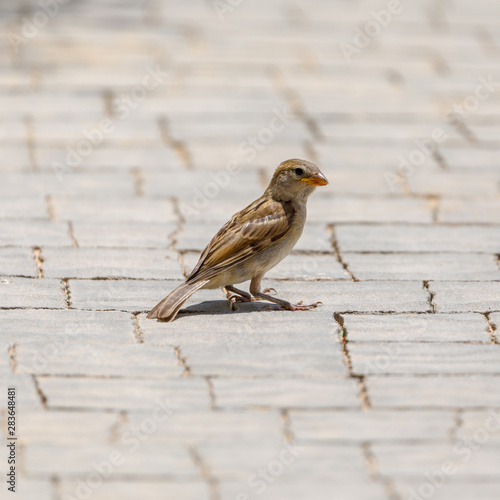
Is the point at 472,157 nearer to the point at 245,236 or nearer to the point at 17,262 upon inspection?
the point at 245,236

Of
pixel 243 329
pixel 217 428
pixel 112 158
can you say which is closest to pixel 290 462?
pixel 217 428

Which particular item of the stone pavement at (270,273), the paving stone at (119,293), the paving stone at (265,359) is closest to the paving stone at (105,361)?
the stone pavement at (270,273)

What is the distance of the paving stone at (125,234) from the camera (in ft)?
22.2

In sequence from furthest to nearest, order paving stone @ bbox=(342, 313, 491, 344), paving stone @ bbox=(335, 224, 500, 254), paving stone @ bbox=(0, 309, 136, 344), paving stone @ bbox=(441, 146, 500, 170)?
paving stone @ bbox=(441, 146, 500, 170), paving stone @ bbox=(335, 224, 500, 254), paving stone @ bbox=(342, 313, 491, 344), paving stone @ bbox=(0, 309, 136, 344)

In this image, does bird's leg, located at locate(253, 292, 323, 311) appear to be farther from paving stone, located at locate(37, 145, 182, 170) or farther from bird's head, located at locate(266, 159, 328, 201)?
paving stone, located at locate(37, 145, 182, 170)

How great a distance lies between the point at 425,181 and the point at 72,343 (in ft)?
13.2

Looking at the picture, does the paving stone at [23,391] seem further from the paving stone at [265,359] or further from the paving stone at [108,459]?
the paving stone at [265,359]

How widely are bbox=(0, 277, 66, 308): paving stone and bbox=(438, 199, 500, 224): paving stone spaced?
3028mm

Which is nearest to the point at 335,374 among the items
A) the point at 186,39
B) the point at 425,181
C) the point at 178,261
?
the point at 178,261

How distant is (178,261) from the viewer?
6.54m

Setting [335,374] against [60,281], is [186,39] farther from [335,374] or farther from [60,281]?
[335,374]

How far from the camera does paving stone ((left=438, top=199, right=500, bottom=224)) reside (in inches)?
293

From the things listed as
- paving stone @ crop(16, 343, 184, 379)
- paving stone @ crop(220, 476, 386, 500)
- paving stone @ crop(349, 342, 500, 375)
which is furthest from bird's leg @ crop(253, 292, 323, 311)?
paving stone @ crop(220, 476, 386, 500)

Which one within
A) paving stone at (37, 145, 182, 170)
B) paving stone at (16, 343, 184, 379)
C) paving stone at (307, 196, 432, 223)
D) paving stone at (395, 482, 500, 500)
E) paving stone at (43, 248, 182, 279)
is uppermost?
paving stone at (37, 145, 182, 170)
